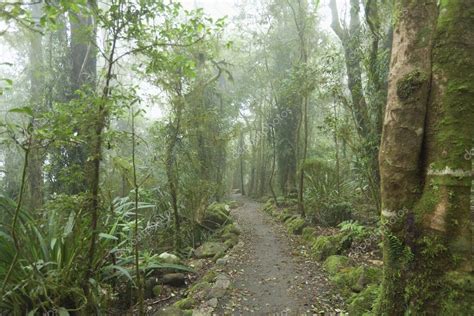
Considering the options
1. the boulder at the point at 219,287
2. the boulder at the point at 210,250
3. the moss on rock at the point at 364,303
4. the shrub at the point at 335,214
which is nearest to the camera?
the moss on rock at the point at 364,303

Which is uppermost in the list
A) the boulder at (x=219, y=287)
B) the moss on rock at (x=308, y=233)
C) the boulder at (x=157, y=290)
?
the moss on rock at (x=308, y=233)

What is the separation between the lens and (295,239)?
585cm

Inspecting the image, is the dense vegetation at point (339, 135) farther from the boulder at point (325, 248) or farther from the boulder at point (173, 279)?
the boulder at point (173, 279)

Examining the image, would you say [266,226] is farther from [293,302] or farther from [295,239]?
[293,302]

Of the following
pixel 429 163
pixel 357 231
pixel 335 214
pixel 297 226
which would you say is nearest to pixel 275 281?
pixel 357 231

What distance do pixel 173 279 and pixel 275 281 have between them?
1.54 metres

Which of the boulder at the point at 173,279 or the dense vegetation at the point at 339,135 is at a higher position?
the dense vegetation at the point at 339,135

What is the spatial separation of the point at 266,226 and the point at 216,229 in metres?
1.45

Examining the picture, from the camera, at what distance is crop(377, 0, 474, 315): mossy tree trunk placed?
5.84 ft

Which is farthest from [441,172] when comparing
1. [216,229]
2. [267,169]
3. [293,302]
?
[267,169]

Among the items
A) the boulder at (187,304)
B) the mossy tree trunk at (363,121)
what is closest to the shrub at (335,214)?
the mossy tree trunk at (363,121)

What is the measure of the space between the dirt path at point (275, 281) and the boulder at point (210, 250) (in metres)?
0.25

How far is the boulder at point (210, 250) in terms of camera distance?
5324 mm

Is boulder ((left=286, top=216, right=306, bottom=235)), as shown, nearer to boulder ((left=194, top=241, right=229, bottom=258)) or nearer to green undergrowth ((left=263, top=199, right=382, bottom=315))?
green undergrowth ((left=263, top=199, right=382, bottom=315))
